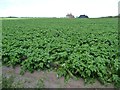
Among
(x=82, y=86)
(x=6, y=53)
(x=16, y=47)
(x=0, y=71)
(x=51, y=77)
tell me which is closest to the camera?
(x=82, y=86)

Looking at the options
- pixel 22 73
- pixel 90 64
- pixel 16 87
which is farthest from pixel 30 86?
pixel 90 64

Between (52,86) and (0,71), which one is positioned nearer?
(52,86)

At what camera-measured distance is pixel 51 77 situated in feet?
13.2

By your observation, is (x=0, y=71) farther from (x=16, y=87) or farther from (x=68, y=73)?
(x=68, y=73)

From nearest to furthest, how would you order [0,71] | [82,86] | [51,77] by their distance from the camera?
[82,86], [51,77], [0,71]

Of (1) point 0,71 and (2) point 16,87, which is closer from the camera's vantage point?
(2) point 16,87

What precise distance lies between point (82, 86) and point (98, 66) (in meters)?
0.50

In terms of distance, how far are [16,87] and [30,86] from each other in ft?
0.89

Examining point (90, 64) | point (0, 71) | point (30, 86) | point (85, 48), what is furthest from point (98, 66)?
point (0, 71)

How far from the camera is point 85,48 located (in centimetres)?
475

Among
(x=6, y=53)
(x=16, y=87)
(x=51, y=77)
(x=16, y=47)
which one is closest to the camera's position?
(x=16, y=87)

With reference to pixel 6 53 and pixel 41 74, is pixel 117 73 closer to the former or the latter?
pixel 41 74

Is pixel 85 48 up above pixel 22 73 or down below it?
above

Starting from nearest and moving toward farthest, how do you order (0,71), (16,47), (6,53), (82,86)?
(82,86)
(0,71)
(6,53)
(16,47)
